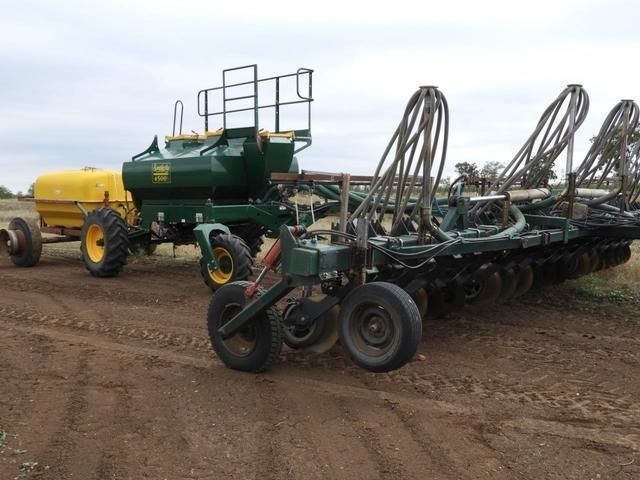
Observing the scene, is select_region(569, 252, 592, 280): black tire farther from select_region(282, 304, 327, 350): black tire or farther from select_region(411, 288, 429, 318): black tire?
select_region(282, 304, 327, 350): black tire

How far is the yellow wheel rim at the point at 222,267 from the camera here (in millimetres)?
7562

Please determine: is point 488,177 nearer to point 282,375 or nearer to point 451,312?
point 451,312

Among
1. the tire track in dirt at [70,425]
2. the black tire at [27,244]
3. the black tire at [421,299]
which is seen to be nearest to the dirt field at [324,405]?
the tire track in dirt at [70,425]

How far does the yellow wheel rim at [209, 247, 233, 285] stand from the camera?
7562mm

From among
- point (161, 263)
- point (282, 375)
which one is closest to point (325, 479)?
point (282, 375)

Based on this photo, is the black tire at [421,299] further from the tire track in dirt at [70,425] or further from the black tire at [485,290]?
the tire track in dirt at [70,425]

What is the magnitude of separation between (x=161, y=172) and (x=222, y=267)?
6.97 ft

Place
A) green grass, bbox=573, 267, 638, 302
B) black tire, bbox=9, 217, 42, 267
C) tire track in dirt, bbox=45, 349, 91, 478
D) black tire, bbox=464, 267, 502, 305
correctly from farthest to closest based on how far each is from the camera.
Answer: black tire, bbox=9, 217, 42, 267, green grass, bbox=573, 267, 638, 302, black tire, bbox=464, 267, 502, 305, tire track in dirt, bbox=45, 349, 91, 478

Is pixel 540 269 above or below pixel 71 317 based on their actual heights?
above

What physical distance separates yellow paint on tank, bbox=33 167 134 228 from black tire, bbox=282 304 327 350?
641 centimetres

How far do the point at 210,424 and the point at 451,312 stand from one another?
126 inches

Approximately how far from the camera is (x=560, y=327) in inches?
237

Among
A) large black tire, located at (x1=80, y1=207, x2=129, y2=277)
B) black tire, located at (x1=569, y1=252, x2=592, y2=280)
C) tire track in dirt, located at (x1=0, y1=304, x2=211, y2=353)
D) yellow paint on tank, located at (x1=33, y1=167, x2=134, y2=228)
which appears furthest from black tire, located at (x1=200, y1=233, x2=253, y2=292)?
black tire, located at (x1=569, y1=252, x2=592, y2=280)

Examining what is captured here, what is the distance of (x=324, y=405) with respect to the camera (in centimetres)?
402
